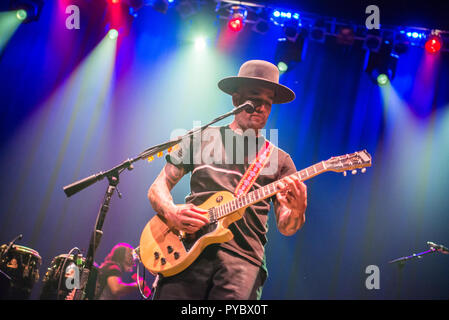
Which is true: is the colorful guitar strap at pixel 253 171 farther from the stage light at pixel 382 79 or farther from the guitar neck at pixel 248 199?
the stage light at pixel 382 79

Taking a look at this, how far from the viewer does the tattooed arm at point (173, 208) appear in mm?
3066

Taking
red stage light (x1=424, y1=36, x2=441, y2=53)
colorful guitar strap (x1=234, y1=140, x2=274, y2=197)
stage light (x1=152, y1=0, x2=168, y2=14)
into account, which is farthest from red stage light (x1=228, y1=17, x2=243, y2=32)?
colorful guitar strap (x1=234, y1=140, x2=274, y2=197)

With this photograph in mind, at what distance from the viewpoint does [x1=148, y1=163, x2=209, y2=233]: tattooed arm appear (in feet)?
10.1

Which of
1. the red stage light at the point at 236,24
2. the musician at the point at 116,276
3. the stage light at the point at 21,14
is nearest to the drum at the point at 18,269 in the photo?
the musician at the point at 116,276

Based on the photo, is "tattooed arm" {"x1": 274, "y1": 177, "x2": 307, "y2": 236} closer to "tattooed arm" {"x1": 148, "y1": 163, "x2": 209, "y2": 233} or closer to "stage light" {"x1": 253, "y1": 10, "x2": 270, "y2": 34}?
"tattooed arm" {"x1": 148, "y1": 163, "x2": 209, "y2": 233}

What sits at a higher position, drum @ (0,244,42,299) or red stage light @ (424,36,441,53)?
red stage light @ (424,36,441,53)

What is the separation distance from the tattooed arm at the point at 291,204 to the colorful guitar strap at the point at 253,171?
0.93 feet

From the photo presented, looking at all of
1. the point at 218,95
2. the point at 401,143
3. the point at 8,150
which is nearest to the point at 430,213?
the point at 401,143

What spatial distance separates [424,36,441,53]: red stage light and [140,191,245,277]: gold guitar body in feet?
21.8

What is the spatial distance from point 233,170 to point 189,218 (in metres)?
0.67

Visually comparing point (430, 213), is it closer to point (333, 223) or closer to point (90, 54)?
point (333, 223)

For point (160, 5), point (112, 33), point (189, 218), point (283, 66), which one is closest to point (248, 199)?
point (189, 218)

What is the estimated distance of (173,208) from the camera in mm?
3264

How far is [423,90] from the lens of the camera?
804 centimetres
